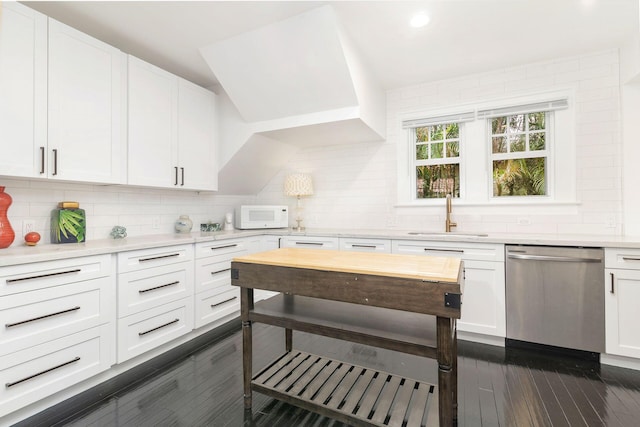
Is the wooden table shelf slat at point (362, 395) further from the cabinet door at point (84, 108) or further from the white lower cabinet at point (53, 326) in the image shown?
the cabinet door at point (84, 108)

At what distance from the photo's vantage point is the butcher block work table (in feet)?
4.48

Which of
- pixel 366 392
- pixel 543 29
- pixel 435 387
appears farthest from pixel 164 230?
pixel 543 29

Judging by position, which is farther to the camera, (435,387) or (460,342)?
(460,342)

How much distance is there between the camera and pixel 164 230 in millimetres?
3242

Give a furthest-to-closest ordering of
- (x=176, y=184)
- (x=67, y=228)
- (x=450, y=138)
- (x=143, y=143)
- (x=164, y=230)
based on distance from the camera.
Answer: (x=450, y=138) → (x=164, y=230) → (x=176, y=184) → (x=143, y=143) → (x=67, y=228)

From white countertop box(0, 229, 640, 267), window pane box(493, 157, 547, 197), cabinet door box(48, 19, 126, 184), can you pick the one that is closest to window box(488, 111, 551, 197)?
window pane box(493, 157, 547, 197)

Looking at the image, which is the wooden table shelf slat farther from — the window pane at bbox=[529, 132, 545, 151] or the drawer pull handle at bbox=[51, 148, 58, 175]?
the window pane at bbox=[529, 132, 545, 151]

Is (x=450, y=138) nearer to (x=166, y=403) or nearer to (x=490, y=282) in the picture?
(x=490, y=282)

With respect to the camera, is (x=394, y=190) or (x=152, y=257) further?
(x=394, y=190)

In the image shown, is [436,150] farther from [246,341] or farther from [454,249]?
[246,341]

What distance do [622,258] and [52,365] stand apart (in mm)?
3926

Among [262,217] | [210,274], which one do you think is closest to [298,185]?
[262,217]

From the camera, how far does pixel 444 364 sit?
1.35 m

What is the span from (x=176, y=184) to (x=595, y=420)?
3.61 metres
